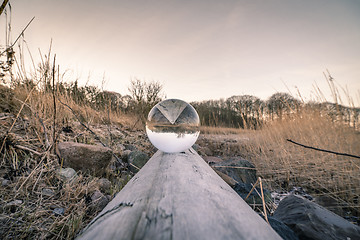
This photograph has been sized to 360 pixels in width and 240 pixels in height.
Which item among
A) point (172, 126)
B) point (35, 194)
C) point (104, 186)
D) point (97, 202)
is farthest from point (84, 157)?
point (172, 126)

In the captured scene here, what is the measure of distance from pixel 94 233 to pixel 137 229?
0.16 metres

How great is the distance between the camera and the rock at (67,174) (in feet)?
5.87

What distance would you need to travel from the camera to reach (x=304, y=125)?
14.2 feet

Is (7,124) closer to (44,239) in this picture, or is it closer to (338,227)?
(44,239)

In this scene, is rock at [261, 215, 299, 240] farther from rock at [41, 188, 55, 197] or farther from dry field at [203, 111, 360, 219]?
rock at [41, 188, 55, 197]

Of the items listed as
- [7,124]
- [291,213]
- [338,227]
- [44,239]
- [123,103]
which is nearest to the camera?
[44,239]

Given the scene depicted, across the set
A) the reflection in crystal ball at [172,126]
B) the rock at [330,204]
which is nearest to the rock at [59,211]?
the reflection in crystal ball at [172,126]

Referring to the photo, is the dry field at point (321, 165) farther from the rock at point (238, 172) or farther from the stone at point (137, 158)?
the stone at point (137, 158)

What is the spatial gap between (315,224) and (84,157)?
257 centimetres

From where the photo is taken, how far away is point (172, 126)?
1536 mm

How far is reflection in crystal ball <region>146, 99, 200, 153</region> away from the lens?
1489 millimetres

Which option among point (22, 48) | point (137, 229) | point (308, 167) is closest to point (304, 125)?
point (308, 167)

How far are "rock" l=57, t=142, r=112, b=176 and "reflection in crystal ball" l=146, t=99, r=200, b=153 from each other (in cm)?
108

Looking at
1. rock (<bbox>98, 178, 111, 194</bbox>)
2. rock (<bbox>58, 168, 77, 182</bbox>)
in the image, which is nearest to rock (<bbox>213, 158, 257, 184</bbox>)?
rock (<bbox>98, 178, 111, 194</bbox>)
